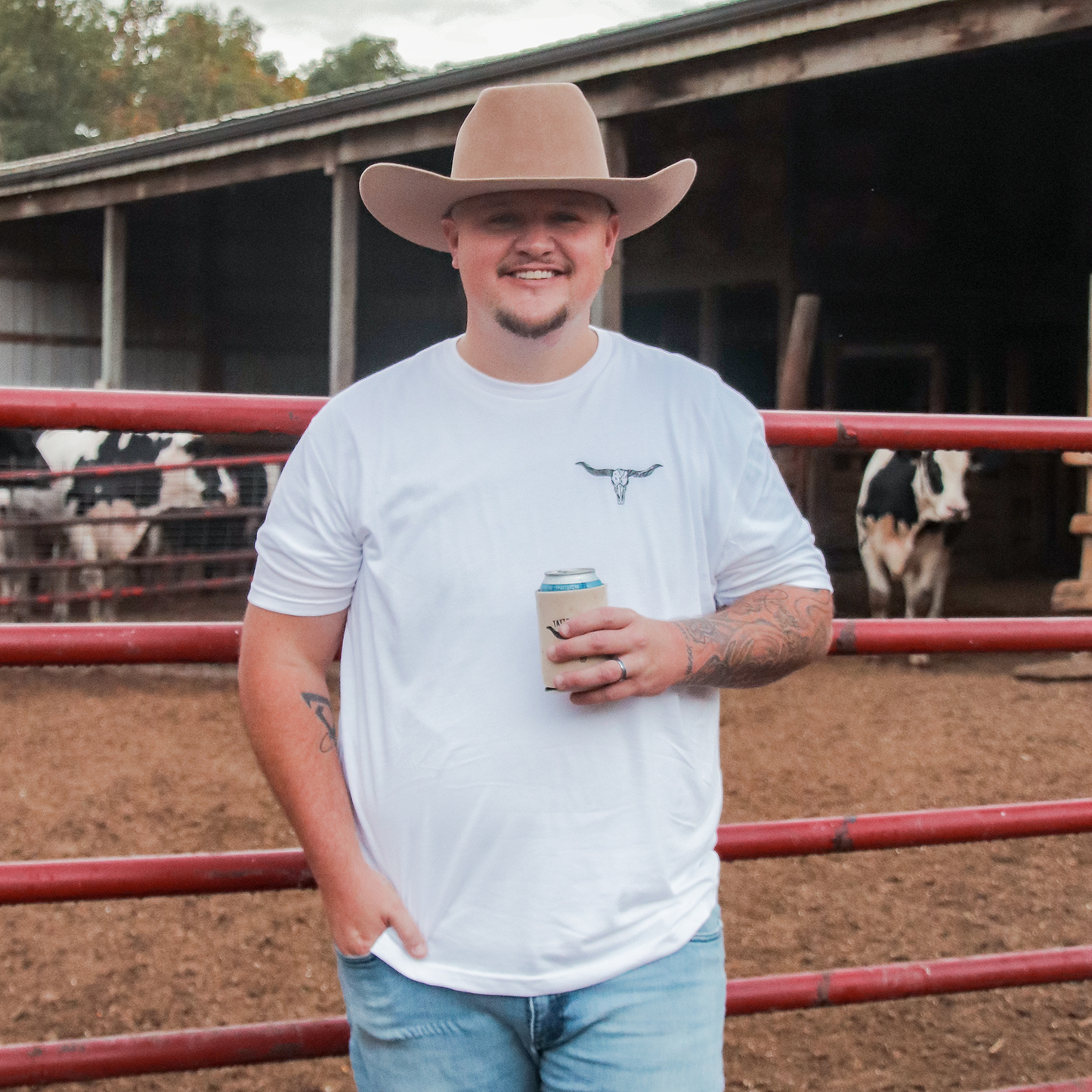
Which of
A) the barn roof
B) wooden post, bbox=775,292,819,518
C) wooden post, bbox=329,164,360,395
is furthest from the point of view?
wooden post, bbox=329,164,360,395

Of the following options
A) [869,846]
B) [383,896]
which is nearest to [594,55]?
[869,846]

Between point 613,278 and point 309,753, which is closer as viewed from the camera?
point 309,753

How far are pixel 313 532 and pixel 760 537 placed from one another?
55 cm

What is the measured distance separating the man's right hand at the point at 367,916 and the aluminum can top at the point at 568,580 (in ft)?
1.32

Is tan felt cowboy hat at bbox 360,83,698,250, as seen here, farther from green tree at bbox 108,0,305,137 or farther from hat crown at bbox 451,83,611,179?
green tree at bbox 108,0,305,137

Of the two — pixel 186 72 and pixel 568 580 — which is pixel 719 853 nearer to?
pixel 568 580

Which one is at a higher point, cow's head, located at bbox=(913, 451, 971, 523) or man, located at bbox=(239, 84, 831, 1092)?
cow's head, located at bbox=(913, 451, 971, 523)

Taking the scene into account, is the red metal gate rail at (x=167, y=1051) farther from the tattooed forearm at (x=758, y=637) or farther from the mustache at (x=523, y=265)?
the mustache at (x=523, y=265)

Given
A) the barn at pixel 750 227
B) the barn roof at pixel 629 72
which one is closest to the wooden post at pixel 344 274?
the barn at pixel 750 227

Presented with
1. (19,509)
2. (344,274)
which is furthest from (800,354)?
(19,509)

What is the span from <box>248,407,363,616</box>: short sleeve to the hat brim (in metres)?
0.33

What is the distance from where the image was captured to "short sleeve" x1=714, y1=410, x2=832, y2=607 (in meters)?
1.54

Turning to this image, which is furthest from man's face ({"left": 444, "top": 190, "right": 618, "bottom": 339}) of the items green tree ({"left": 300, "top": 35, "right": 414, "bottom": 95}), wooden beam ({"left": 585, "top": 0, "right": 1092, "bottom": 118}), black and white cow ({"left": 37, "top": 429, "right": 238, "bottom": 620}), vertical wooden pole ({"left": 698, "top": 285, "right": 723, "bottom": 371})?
green tree ({"left": 300, "top": 35, "right": 414, "bottom": 95})

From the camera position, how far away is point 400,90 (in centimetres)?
884
